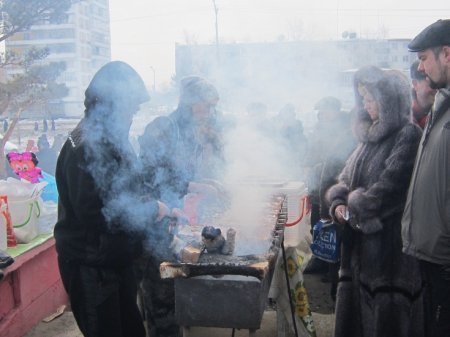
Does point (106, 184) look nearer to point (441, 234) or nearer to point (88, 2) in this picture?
point (441, 234)

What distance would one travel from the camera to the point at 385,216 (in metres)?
2.75

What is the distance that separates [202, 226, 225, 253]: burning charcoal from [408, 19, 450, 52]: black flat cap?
60.4 inches

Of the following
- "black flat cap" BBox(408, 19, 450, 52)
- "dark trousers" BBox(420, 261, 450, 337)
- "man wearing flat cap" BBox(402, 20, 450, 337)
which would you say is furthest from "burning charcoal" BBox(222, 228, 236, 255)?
"black flat cap" BBox(408, 19, 450, 52)

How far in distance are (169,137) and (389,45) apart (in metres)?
5.19

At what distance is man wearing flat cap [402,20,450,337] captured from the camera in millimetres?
2186

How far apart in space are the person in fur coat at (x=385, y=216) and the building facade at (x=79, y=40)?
10.1ft

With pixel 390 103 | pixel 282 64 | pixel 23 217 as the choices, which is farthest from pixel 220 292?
pixel 282 64

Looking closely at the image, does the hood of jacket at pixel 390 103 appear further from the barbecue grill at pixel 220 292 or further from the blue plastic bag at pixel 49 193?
the blue plastic bag at pixel 49 193

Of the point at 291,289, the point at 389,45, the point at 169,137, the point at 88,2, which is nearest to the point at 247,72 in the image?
the point at 389,45

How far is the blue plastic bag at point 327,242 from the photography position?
331 cm

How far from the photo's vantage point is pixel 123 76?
2607mm

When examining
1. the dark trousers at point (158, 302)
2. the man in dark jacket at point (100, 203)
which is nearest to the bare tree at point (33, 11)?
the man in dark jacket at point (100, 203)

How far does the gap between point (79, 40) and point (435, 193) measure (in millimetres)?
4277

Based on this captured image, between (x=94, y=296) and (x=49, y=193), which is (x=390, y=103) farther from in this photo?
(x=49, y=193)
